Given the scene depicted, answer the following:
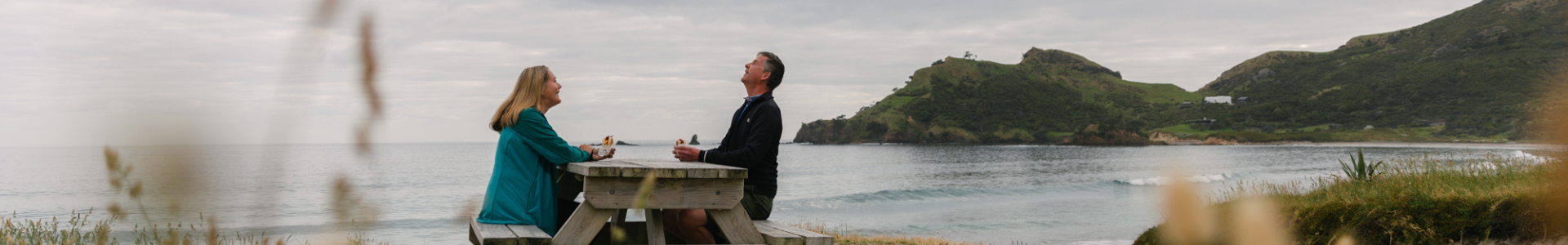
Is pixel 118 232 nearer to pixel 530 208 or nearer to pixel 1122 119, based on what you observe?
pixel 530 208

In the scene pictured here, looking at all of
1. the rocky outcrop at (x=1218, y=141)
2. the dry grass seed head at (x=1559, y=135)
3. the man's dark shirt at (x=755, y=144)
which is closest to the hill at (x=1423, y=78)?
the rocky outcrop at (x=1218, y=141)

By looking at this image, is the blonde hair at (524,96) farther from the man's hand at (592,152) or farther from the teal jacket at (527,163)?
the man's hand at (592,152)

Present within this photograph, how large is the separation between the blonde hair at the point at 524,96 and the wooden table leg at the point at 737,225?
3.88ft

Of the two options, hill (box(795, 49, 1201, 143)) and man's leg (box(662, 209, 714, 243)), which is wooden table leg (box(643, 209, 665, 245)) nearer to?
man's leg (box(662, 209, 714, 243))

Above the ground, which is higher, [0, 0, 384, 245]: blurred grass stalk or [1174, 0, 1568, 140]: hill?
[1174, 0, 1568, 140]: hill

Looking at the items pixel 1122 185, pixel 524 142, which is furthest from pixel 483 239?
pixel 1122 185

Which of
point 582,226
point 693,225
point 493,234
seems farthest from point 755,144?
point 493,234

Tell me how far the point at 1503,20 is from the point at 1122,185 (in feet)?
426

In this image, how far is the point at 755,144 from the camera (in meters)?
4.24

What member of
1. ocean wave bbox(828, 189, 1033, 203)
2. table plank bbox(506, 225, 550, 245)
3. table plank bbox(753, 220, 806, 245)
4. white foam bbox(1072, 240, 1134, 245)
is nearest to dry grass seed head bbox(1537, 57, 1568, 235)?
table plank bbox(753, 220, 806, 245)

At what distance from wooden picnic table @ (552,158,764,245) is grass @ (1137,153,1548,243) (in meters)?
3.62

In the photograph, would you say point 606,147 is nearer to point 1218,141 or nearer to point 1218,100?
point 1218,141

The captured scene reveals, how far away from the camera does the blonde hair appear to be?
417 cm

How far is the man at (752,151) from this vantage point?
4.20 metres
